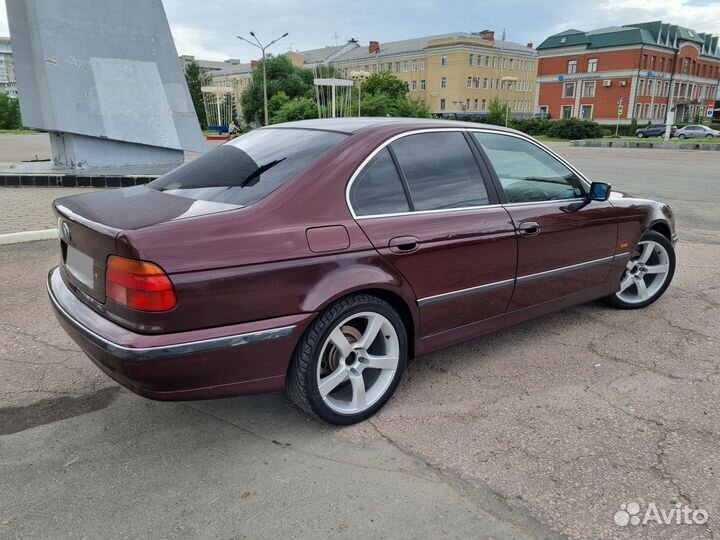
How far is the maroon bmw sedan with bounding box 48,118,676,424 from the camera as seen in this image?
7.79 feet

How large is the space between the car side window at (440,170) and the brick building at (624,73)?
78.2 metres

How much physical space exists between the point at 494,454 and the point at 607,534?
0.62 meters

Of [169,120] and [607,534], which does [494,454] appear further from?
[169,120]

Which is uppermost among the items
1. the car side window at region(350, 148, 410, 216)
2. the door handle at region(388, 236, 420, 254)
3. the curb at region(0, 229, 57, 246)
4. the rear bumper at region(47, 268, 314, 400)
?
the car side window at region(350, 148, 410, 216)

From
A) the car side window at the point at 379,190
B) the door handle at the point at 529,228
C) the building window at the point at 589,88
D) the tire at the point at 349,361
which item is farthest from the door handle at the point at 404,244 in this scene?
the building window at the point at 589,88

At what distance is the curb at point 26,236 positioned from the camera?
21.3 ft

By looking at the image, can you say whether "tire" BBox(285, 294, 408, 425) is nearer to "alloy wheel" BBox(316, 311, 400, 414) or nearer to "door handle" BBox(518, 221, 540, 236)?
"alloy wheel" BBox(316, 311, 400, 414)

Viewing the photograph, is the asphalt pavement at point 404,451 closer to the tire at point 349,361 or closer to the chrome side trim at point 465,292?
the tire at point 349,361

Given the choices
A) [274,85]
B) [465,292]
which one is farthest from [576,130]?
[465,292]

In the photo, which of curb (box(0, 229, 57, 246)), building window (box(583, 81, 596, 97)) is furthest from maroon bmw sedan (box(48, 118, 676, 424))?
building window (box(583, 81, 596, 97))

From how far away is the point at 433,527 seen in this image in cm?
221

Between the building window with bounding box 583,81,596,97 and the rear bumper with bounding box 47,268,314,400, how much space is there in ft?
272

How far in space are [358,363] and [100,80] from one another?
11.5 meters

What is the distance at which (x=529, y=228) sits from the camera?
3.52 m
